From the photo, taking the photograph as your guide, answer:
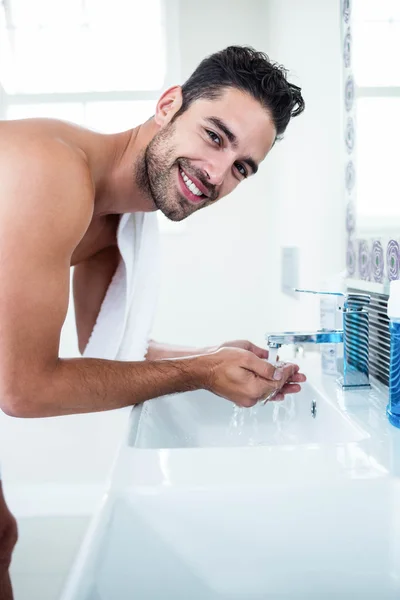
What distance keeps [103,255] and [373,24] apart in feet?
2.48

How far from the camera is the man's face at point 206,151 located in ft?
3.45

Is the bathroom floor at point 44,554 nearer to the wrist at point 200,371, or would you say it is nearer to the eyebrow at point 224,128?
the wrist at point 200,371

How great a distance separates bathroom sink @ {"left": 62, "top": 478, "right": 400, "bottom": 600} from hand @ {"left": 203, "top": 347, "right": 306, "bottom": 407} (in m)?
0.26

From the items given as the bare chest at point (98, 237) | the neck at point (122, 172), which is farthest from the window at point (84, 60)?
the neck at point (122, 172)

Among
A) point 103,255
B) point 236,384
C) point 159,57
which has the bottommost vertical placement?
point 236,384

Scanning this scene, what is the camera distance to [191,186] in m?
1.15

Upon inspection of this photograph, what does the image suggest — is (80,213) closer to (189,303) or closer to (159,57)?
(189,303)

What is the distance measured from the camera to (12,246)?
77 centimetres

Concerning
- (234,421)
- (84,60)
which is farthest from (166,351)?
(84,60)

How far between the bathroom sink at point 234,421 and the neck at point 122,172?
1.42ft

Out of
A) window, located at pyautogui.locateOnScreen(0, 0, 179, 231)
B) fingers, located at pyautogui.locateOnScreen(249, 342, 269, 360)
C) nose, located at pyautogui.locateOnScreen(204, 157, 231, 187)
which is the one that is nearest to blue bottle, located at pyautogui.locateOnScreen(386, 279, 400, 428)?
fingers, located at pyautogui.locateOnScreen(249, 342, 269, 360)

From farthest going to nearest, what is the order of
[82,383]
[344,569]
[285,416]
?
[285,416], [82,383], [344,569]

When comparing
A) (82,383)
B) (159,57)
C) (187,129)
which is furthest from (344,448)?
(159,57)

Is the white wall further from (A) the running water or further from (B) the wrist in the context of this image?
(A) the running water
